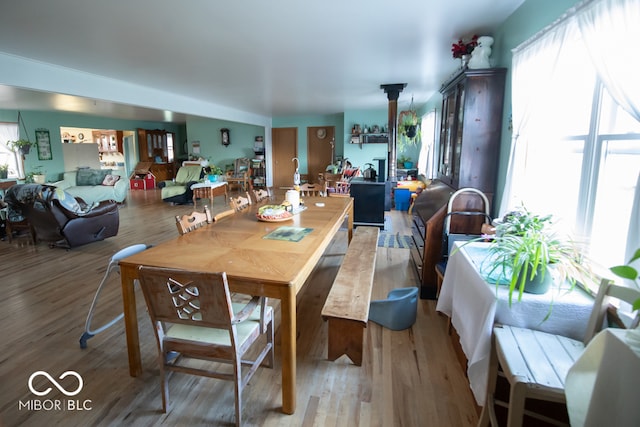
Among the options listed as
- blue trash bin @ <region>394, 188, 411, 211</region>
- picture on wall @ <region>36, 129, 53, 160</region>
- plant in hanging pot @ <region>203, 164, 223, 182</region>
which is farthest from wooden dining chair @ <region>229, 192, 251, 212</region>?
picture on wall @ <region>36, 129, 53, 160</region>

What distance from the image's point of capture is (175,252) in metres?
1.85

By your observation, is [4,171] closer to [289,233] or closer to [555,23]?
[289,233]

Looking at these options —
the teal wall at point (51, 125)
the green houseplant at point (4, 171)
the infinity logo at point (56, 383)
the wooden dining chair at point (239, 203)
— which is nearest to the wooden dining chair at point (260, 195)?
the wooden dining chair at point (239, 203)

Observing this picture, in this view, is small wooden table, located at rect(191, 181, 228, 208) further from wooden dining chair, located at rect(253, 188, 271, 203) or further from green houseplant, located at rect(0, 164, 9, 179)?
green houseplant, located at rect(0, 164, 9, 179)

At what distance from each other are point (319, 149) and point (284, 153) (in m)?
1.24

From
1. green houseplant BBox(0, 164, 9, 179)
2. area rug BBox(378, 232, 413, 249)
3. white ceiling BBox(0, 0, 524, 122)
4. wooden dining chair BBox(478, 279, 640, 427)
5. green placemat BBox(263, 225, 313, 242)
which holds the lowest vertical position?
area rug BBox(378, 232, 413, 249)

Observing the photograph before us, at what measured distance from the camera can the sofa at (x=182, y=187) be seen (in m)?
7.84

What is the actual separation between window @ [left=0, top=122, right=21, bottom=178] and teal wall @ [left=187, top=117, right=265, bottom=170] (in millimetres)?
4408

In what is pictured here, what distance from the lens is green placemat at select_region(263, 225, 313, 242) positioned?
214 centimetres

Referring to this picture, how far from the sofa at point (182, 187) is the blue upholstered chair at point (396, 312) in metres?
6.74

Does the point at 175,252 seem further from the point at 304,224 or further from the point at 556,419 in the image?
the point at 556,419

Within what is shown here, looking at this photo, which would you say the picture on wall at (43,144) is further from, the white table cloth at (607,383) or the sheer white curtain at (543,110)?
the white table cloth at (607,383)

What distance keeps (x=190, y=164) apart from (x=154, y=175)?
290 centimetres

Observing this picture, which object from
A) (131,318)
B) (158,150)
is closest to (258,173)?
(158,150)
